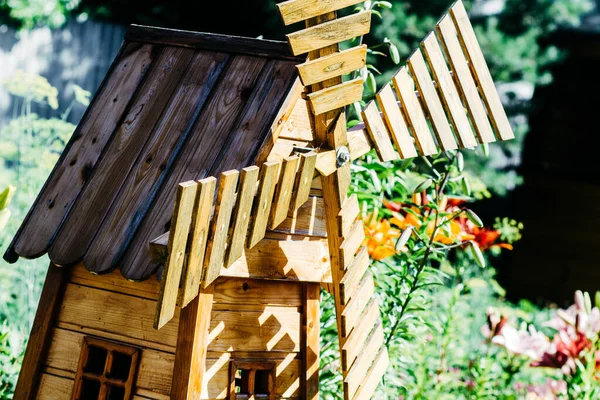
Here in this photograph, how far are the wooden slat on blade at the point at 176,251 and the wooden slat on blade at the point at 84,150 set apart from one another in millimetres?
810

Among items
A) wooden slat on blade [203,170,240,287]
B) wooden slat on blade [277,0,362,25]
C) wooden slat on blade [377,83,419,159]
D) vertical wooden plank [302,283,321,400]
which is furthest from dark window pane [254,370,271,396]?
wooden slat on blade [277,0,362,25]

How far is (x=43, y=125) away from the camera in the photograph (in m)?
3.97

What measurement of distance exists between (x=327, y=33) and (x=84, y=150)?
0.98 meters

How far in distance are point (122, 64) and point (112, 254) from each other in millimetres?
749

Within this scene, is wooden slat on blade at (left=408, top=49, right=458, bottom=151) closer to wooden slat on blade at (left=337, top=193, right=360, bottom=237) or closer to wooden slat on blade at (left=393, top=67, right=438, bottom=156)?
wooden slat on blade at (left=393, top=67, right=438, bottom=156)

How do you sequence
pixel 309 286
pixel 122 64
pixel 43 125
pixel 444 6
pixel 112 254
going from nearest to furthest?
pixel 112 254, pixel 309 286, pixel 122 64, pixel 43 125, pixel 444 6

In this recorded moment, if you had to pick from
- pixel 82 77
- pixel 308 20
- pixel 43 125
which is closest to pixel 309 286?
pixel 308 20

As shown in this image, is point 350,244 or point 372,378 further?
point 372,378

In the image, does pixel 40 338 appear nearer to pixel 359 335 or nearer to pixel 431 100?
pixel 359 335

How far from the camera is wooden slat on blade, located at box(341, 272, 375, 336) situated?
236cm

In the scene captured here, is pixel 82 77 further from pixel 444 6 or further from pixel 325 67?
pixel 325 67

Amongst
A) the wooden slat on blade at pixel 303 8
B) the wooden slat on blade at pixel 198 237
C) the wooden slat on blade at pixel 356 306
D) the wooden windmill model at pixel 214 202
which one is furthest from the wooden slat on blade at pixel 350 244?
the wooden slat on blade at pixel 303 8

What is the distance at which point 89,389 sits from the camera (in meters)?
2.42

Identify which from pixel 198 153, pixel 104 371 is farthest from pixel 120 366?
pixel 198 153
